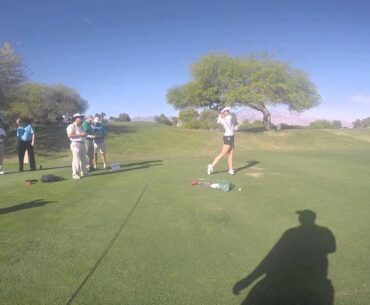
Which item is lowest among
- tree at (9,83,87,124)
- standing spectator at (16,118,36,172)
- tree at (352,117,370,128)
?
tree at (352,117,370,128)

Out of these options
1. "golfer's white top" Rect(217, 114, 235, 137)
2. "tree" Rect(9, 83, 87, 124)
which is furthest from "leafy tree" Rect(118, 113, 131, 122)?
"golfer's white top" Rect(217, 114, 235, 137)

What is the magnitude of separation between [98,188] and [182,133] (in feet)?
90.5

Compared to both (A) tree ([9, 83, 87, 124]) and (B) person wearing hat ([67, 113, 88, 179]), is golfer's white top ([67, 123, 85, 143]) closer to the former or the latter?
(B) person wearing hat ([67, 113, 88, 179])

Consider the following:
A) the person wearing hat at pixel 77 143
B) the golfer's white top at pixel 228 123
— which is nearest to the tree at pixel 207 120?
the golfer's white top at pixel 228 123

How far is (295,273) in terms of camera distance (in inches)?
210

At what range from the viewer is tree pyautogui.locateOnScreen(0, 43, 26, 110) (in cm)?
2828

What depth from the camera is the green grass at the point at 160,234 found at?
483 cm

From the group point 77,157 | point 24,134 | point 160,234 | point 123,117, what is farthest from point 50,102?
point 160,234

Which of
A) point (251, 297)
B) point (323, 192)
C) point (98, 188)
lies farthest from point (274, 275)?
point (98, 188)

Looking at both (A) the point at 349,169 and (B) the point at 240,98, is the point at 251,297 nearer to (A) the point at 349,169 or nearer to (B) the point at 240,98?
(A) the point at 349,169

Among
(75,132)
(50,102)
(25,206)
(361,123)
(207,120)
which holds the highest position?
(50,102)

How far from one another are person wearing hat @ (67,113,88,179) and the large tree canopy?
96.3 feet

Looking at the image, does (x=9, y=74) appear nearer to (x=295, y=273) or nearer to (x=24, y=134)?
(x=24, y=134)

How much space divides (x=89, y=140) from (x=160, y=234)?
9625mm
